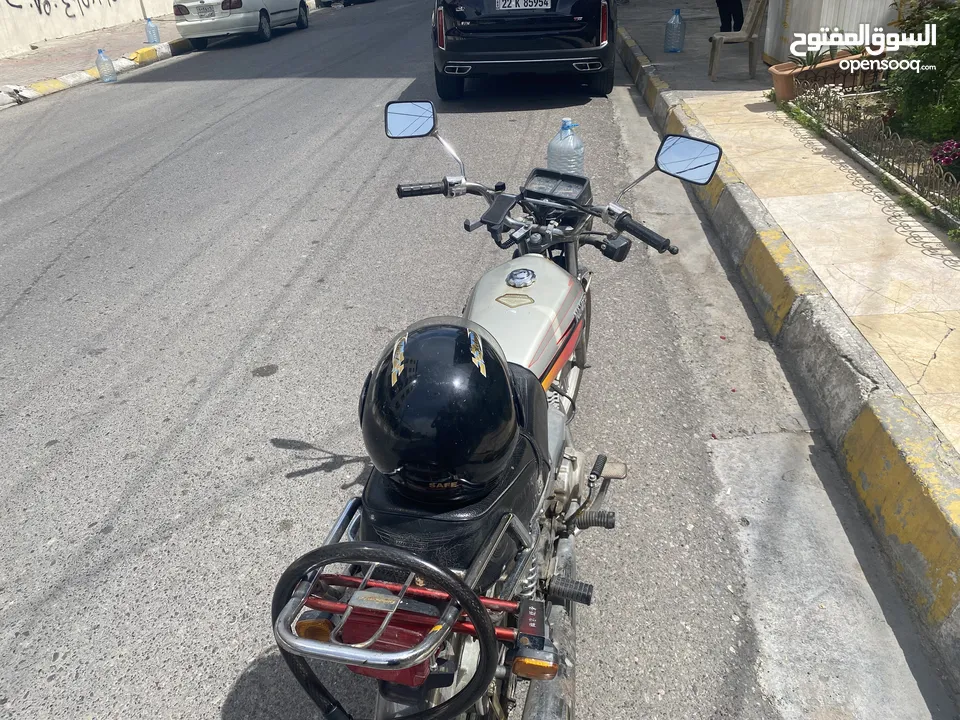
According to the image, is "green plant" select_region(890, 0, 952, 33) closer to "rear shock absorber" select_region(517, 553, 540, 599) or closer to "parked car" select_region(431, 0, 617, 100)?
"parked car" select_region(431, 0, 617, 100)

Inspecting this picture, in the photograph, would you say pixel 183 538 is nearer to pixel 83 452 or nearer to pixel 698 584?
pixel 83 452

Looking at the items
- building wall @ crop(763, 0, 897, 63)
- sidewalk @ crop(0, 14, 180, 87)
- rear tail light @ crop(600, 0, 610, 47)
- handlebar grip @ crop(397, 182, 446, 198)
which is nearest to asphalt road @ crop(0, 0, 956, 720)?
handlebar grip @ crop(397, 182, 446, 198)

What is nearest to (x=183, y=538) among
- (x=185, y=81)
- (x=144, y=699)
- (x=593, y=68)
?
(x=144, y=699)

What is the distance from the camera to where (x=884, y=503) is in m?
2.76

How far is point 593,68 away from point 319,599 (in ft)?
26.5

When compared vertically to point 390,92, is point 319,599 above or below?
above

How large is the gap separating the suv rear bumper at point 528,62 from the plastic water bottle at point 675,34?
241cm

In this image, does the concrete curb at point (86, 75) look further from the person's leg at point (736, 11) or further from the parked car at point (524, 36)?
the person's leg at point (736, 11)

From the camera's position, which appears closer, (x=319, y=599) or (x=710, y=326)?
(x=319, y=599)

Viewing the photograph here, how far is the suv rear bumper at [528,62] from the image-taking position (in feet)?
27.2

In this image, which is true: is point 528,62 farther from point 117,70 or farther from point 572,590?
point 117,70

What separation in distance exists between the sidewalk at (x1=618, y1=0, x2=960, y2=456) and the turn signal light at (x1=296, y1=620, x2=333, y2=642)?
2.46 m

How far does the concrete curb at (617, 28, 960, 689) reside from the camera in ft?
7.84

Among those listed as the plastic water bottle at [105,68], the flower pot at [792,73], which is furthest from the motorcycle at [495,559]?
the plastic water bottle at [105,68]
